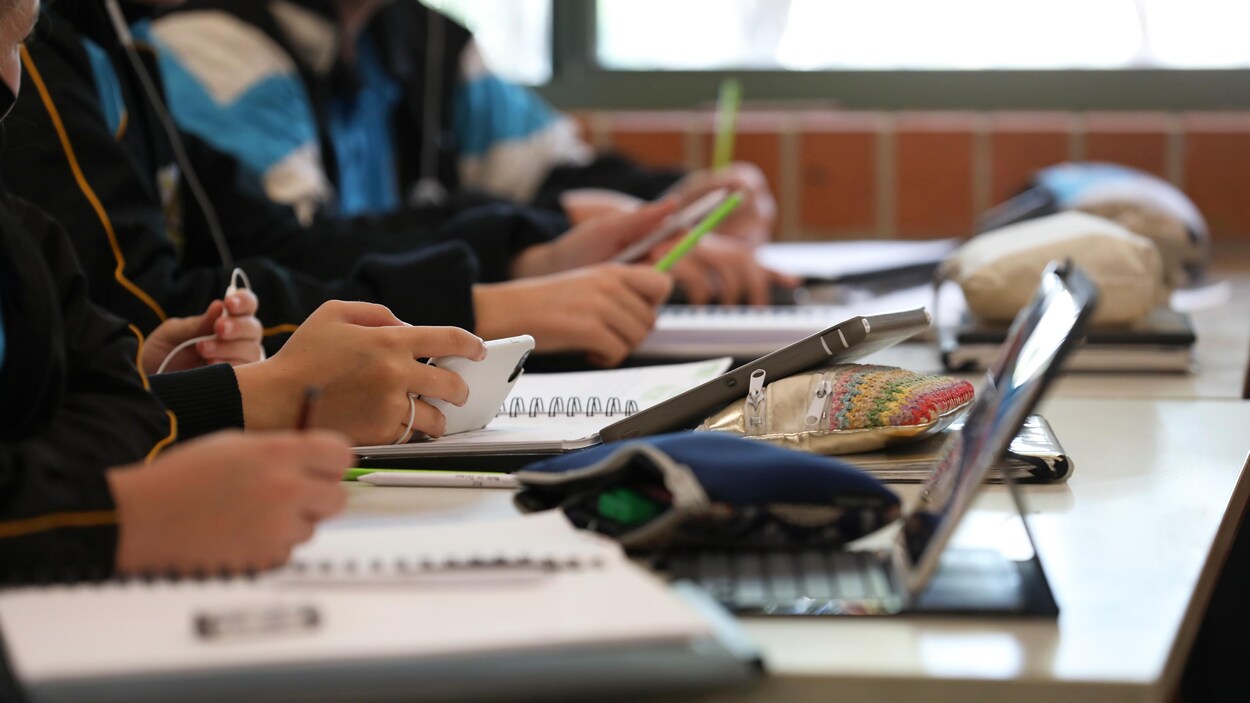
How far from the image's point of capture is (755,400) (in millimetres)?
765

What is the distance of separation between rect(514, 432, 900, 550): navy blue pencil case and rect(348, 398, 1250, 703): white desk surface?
5 centimetres

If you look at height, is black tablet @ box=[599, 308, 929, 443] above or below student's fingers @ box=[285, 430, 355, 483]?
below

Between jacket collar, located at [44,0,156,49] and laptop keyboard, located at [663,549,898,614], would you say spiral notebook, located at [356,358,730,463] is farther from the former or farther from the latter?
jacket collar, located at [44,0,156,49]

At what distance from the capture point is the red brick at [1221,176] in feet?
7.08

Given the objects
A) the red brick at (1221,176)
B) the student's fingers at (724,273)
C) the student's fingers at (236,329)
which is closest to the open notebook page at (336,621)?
the student's fingers at (236,329)

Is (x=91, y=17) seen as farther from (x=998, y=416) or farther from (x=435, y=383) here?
(x=998, y=416)

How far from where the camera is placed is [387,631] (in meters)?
0.44

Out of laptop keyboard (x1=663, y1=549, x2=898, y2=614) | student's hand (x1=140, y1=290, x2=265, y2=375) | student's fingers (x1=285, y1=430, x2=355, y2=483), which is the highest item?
student's fingers (x1=285, y1=430, x2=355, y2=483)

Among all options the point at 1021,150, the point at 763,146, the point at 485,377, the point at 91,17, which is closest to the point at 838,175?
the point at 763,146

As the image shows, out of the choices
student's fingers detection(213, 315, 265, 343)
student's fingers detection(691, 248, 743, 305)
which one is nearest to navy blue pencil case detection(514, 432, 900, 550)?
student's fingers detection(213, 315, 265, 343)

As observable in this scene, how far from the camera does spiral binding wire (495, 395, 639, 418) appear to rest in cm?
85

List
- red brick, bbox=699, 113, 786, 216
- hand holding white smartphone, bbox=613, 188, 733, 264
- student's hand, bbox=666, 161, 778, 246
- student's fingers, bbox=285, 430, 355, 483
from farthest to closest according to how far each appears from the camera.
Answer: red brick, bbox=699, 113, 786, 216 < student's hand, bbox=666, 161, 778, 246 < hand holding white smartphone, bbox=613, 188, 733, 264 < student's fingers, bbox=285, 430, 355, 483

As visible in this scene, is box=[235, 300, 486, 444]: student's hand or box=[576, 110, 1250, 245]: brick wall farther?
box=[576, 110, 1250, 245]: brick wall

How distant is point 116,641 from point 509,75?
7.00 ft
